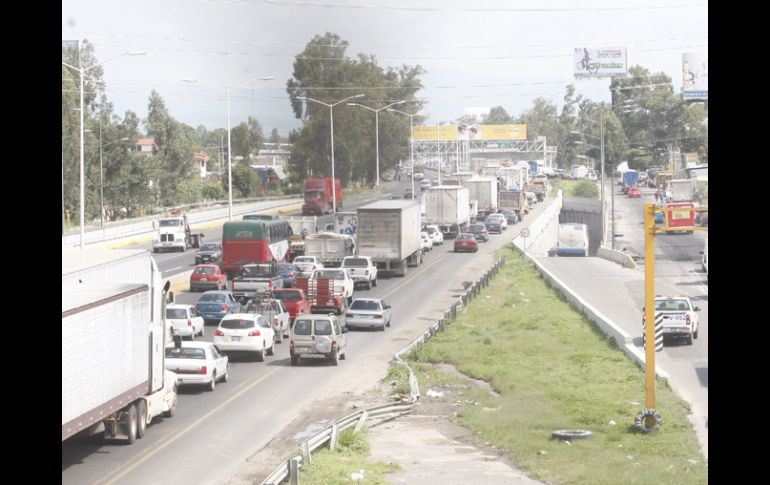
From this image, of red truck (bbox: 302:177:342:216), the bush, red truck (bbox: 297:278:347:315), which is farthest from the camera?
the bush

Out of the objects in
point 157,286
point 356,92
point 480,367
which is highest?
point 356,92

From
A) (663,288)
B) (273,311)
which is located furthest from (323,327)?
(663,288)

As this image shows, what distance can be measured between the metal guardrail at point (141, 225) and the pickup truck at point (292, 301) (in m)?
13.5

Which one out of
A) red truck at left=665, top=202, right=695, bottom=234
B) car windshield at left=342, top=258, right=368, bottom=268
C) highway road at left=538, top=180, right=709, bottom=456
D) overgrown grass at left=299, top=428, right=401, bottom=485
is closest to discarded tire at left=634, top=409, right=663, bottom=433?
highway road at left=538, top=180, right=709, bottom=456

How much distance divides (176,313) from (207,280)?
15.9 meters

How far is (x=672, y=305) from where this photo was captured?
1731 inches

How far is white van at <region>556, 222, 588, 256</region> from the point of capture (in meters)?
95.9

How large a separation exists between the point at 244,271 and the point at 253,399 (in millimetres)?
22749

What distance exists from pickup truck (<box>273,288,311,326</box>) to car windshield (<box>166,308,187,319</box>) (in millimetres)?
5394

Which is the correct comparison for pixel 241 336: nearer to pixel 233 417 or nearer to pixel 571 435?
pixel 233 417

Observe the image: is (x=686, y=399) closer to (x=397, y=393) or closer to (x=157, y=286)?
(x=397, y=393)

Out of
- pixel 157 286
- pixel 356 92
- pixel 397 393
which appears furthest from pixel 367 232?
pixel 356 92

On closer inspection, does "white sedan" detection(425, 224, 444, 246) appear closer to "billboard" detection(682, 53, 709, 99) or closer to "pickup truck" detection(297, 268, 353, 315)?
"pickup truck" detection(297, 268, 353, 315)

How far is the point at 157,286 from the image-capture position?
1132 inches
